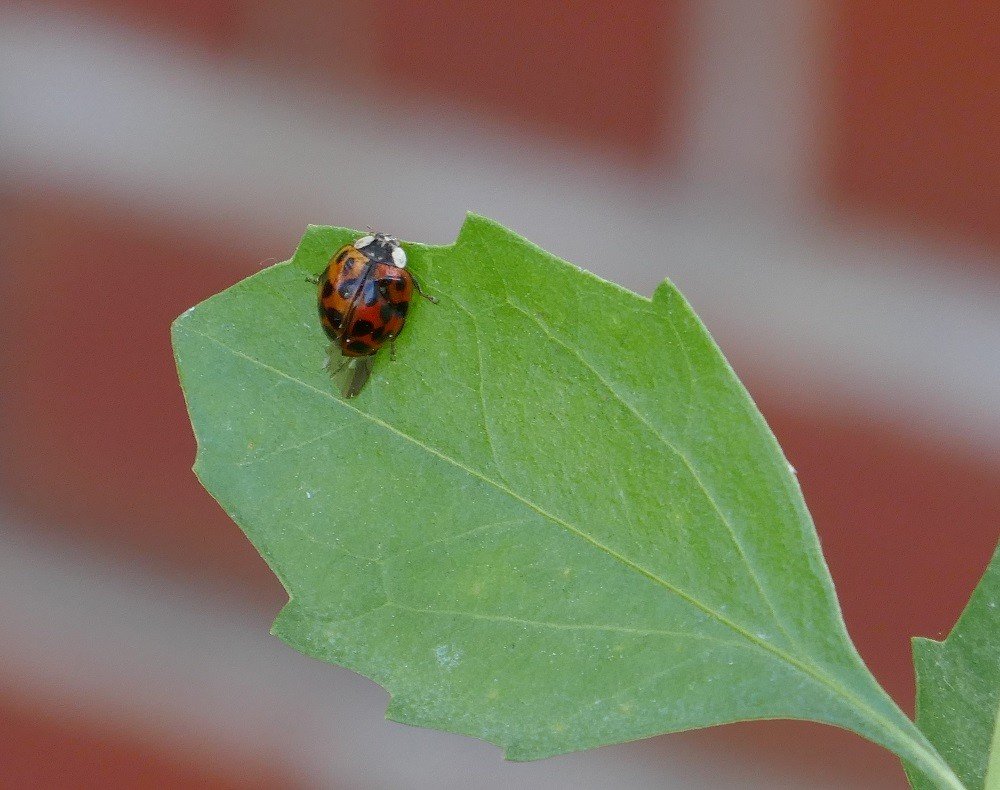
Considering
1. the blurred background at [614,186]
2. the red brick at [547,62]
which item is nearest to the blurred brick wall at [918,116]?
the blurred background at [614,186]

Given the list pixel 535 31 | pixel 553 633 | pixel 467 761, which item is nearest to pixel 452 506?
pixel 553 633

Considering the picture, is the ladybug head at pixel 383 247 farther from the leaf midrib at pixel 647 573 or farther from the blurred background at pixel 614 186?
the blurred background at pixel 614 186

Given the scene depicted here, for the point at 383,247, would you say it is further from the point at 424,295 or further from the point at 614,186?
the point at 614,186

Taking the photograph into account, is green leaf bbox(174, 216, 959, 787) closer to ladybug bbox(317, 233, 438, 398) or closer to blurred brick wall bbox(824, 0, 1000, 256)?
ladybug bbox(317, 233, 438, 398)

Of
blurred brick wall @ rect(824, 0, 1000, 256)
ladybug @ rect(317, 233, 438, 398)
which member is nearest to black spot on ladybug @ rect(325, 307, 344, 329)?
ladybug @ rect(317, 233, 438, 398)

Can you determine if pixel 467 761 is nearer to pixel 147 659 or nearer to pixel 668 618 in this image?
pixel 147 659

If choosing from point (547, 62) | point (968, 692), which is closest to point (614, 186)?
point (547, 62)
